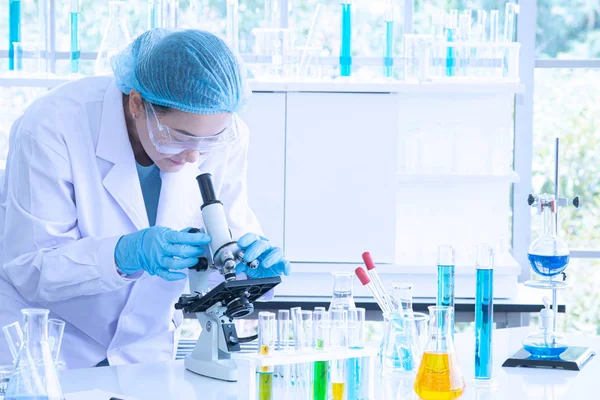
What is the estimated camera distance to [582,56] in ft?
14.3

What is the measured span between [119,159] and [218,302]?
573mm

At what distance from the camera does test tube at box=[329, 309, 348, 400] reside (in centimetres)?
175

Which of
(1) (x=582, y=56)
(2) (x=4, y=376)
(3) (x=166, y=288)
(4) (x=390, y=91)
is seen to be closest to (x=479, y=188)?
(4) (x=390, y=91)

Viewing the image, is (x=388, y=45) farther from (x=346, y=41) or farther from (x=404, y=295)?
(x=404, y=295)

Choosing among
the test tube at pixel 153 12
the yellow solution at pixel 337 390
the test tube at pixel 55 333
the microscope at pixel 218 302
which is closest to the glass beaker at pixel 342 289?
the microscope at pixel 218 302

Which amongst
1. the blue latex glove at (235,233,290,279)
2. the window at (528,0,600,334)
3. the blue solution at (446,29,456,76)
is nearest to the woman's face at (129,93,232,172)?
the blue latex glove at (235,233,290,279)

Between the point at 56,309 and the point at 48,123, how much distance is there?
486 mm

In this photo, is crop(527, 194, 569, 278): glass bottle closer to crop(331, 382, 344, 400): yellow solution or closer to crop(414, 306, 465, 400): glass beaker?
crop(414, 306, 465, 400): glass beaker

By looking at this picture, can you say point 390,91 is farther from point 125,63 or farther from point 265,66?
point 125,63

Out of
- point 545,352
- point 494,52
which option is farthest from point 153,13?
point 545,352

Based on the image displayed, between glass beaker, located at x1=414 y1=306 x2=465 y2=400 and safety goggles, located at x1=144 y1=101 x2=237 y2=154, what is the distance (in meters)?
0.72

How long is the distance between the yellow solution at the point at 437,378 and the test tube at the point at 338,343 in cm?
16

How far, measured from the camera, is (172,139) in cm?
215

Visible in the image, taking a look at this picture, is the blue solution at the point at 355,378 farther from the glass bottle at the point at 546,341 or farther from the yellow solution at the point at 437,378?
the glass bottle at the point at 546,341
